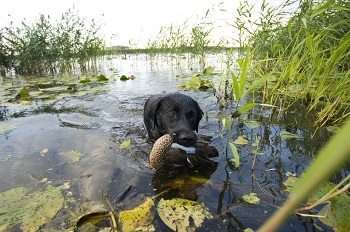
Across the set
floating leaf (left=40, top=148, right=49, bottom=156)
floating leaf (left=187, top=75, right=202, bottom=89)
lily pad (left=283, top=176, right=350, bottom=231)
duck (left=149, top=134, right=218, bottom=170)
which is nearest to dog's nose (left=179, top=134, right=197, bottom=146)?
duck (left=149, top=134, right=218, bottom=170)

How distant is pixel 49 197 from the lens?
7.35 feet

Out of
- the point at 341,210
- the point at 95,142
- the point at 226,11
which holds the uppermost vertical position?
the point at 226,11

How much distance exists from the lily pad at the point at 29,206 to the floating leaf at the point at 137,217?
1.93 ft

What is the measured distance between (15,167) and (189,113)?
2.23 metres

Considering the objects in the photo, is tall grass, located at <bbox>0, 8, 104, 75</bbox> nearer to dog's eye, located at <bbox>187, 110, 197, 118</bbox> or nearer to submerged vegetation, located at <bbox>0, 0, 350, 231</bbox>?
submerged vegetation, located at <bbox>0, 0, 350, 231</bbox>

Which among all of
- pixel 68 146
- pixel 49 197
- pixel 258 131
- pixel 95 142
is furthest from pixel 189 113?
pixel 49 197

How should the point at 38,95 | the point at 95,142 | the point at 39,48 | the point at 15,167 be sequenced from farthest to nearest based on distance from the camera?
the point at 39,48 → the point at 38,95 → the point at 95,142 → the point at 15,167

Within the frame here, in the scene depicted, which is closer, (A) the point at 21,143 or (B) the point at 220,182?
(B) the point at 220,182

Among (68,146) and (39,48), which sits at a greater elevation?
(39,48)

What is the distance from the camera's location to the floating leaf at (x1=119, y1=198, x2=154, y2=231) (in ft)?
6.04

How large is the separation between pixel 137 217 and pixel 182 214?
13.3 inches

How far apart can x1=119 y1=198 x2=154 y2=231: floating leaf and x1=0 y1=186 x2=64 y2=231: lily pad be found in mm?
587

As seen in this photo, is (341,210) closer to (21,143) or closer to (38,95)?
(21,143)

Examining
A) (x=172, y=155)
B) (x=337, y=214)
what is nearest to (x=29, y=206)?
(x=172, y=155)
